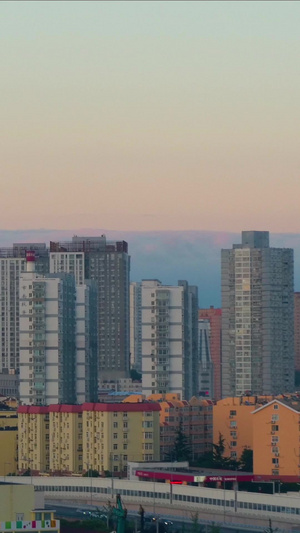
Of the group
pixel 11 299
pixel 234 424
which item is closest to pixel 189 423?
pixel 234 424

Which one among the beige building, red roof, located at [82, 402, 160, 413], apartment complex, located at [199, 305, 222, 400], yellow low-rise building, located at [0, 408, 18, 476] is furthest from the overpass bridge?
apartment complex, located at [199, 305, 222, 400]

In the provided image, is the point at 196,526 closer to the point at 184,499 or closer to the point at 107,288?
the point at 184,499

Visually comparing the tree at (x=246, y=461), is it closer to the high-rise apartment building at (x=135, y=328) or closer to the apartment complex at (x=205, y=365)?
the apartment complex at (x=205, y=365)

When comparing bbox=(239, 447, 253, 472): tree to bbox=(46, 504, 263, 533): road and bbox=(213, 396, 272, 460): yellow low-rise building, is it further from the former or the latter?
bbox=(46, 504, 263, 533): road

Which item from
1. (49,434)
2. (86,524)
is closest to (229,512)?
(86,524)

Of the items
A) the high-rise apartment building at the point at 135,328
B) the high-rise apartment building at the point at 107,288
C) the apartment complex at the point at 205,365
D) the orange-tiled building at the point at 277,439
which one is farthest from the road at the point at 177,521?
the high-rise apartment building at the point at 135,328

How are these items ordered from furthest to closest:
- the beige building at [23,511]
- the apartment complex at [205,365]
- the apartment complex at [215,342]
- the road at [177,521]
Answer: the apartment complex at [215,342]
the apartment complex at [205,365]
the road at [177,521]
the beige building at [23,511]
